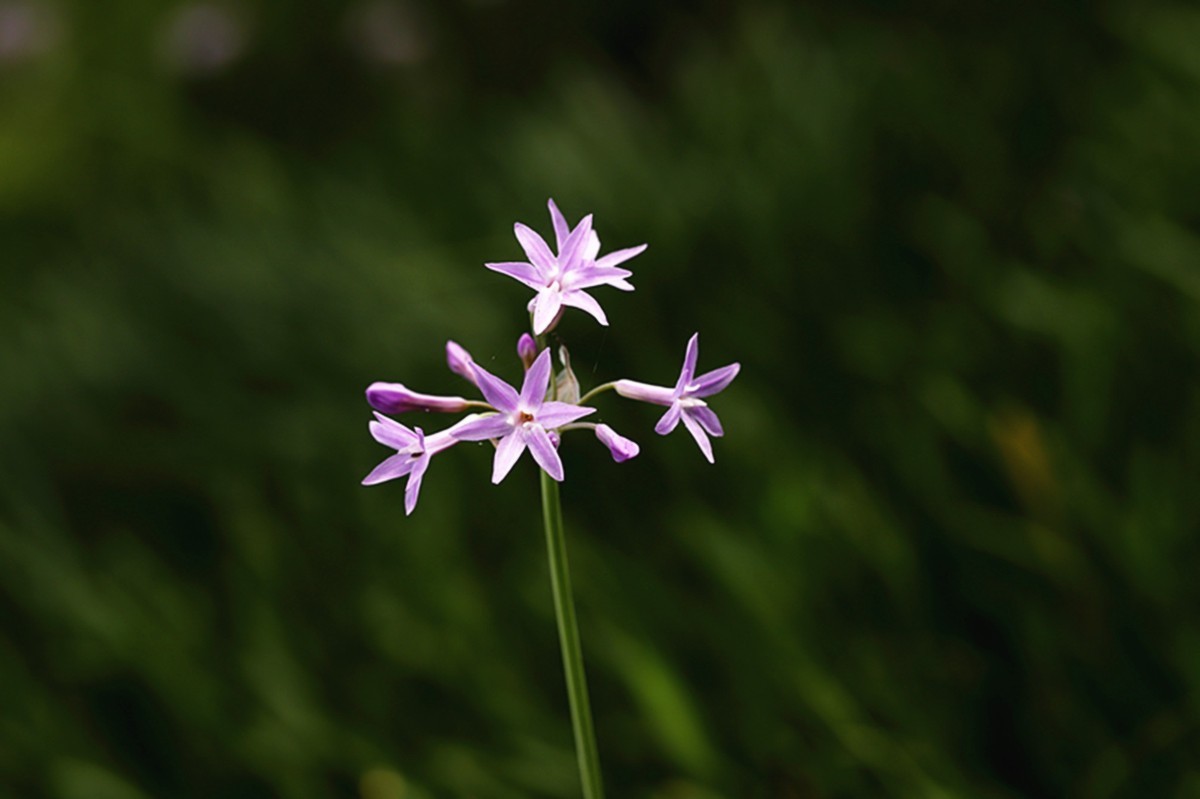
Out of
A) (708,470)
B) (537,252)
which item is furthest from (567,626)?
(708,470)

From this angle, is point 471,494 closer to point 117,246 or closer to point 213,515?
point 213,515

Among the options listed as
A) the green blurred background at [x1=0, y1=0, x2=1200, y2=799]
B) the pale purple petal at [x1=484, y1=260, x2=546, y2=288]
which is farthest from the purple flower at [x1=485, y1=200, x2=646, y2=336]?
the green blurred background at [x1=0, y1=0, x2=1200, y2=799]

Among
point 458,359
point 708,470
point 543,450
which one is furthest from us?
point 708,470

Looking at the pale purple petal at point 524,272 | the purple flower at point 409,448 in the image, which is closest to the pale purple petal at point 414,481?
the purple flower at point 409,448

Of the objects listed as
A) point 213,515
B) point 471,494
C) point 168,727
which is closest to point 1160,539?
point 471,494

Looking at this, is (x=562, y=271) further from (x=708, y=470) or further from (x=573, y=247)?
(x=708, y=470)

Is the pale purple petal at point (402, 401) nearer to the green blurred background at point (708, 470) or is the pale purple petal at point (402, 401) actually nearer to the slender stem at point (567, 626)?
the slender stem at point (567, 626)
